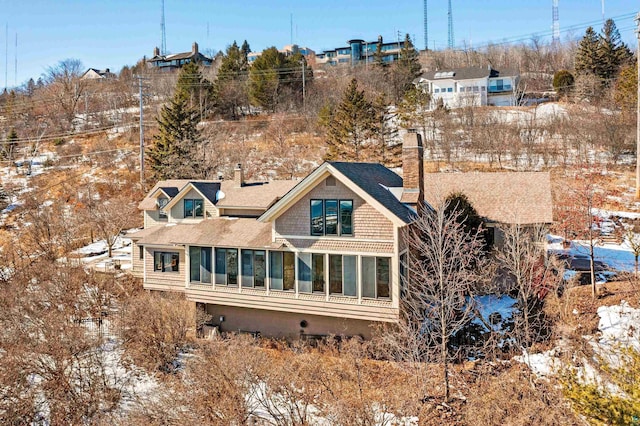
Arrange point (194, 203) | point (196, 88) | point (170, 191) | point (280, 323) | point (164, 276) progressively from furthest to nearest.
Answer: point (196, 88)
point (170, 191)
point (194, 203)
point (164, 276)
point (280, 323)

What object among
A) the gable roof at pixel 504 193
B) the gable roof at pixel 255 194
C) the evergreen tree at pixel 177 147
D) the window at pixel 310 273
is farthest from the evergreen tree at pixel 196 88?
the window at pixel 310 273

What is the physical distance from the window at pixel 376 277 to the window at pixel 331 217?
5.00 feet

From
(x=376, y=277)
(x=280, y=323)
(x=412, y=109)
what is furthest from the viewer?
(x=412, y=109)

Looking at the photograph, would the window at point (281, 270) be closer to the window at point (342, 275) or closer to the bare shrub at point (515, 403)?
the window at point (342, 275)

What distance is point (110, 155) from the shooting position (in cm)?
5806

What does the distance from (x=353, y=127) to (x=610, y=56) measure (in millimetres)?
38901

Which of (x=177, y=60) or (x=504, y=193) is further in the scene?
(x=177, y=60)

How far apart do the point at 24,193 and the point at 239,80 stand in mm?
32379

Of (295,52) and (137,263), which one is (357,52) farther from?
(137,263)

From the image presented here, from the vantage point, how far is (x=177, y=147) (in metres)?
46.6

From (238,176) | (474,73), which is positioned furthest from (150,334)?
(474,73)

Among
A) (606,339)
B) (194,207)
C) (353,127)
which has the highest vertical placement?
(353,127)

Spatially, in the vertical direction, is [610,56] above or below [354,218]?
above

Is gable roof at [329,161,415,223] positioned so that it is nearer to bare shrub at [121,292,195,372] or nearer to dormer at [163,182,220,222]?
dormer at [163,182,220,222]
